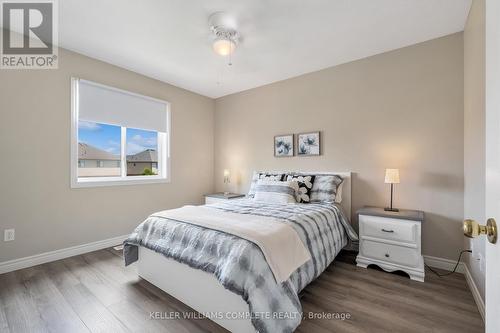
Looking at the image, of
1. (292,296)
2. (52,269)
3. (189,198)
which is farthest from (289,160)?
(52,269)

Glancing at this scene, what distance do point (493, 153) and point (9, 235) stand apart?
3744 millimetres

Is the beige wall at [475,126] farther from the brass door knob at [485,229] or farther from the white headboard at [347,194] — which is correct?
the brass door knob at [485,229]

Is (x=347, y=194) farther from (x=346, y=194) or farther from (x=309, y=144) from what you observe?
(x=309, y=144)

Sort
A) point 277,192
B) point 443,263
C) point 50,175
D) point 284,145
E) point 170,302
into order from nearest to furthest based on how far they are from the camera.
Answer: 1. point 170,302
2. point 443,263
3. point 50,175
4. point 277,192
5. point 284,145

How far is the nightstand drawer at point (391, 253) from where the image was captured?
2.26 meters

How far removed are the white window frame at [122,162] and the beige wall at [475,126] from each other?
3785 millimetres

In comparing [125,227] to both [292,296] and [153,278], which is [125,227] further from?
[292,296]

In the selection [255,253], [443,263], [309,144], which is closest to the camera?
[255,253]

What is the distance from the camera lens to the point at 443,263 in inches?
96.7

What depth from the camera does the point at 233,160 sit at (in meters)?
4.34

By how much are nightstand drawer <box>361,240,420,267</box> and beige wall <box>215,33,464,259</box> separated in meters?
0.49

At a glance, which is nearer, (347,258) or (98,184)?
(347,258)

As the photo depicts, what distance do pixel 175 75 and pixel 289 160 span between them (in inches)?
86.8

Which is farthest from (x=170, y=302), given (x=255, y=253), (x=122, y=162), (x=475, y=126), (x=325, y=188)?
(x=475, y=126)
